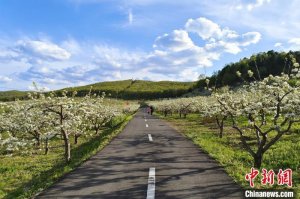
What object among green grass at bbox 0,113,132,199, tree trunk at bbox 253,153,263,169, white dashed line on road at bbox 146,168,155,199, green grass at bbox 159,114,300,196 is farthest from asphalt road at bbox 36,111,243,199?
tree trunk at bbox 253,153,263,169

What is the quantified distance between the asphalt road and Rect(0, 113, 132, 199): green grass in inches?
34.0

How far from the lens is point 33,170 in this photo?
67.7 feet

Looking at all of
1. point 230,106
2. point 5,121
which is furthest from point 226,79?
point 230,106

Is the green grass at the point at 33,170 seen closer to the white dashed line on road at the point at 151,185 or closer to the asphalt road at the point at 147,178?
the asphalt road at the point at 147,178

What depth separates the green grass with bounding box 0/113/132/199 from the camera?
49.0ft

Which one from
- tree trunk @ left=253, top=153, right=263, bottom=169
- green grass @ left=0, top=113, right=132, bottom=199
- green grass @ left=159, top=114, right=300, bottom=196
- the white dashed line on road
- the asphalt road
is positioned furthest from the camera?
tree trunk @ left=253, top=153, right=263, bottom=169

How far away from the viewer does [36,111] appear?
67.5ft

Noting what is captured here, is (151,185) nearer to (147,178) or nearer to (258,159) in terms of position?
(147,178)

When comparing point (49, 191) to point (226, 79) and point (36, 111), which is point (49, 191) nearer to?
point (36, 111)

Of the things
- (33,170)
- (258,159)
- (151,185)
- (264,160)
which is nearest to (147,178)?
(151,185)

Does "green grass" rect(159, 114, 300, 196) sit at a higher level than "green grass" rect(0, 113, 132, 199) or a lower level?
higher

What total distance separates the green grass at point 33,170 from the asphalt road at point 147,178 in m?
0.86

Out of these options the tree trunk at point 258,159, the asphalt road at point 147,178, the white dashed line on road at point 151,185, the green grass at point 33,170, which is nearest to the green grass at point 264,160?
the tree trunk at point 258,159

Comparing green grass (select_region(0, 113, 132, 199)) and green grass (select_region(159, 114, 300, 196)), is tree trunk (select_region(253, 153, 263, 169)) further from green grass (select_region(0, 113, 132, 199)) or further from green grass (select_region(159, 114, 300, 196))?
green grass (select_region(0, 113, 132, 199))
